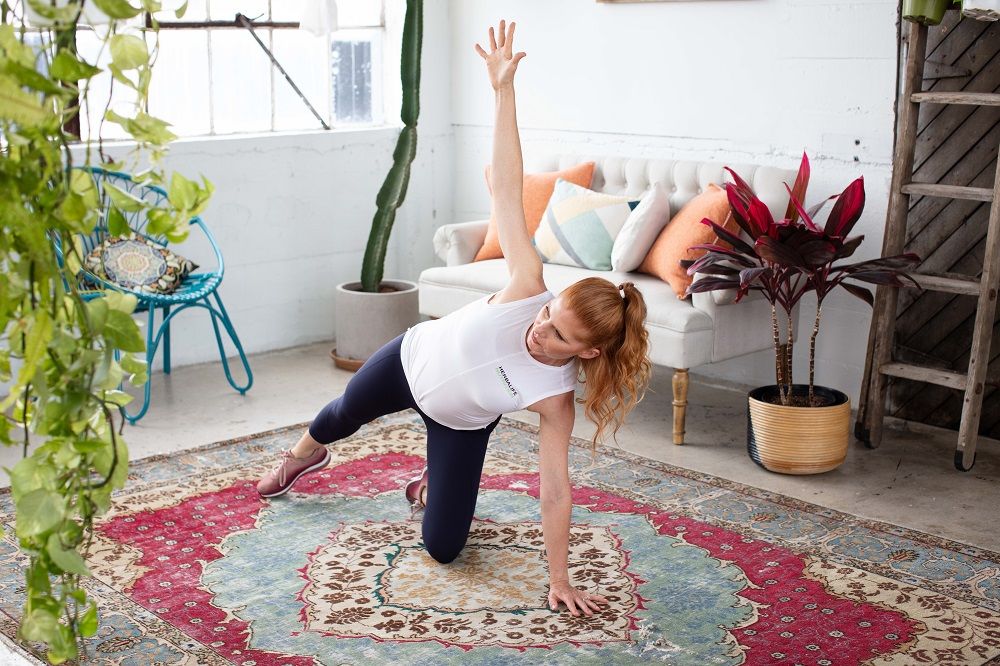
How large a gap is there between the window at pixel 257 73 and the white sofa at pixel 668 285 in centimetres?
118

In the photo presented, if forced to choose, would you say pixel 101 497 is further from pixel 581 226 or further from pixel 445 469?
pixel 581 226

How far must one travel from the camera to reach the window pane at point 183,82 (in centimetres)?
538

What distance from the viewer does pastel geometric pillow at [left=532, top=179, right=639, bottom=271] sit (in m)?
4.78

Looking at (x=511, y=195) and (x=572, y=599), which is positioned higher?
(x=511, y=195)

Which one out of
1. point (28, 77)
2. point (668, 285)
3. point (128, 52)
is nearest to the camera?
point (28, 77)

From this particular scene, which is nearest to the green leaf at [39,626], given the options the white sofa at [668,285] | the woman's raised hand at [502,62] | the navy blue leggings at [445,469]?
the woman's raised hand at [502,62]

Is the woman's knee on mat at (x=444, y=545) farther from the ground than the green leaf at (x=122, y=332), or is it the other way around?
the green leaf at (x=122, y=332)

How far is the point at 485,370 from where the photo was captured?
2965 mm

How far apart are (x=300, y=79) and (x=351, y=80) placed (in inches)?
13.0

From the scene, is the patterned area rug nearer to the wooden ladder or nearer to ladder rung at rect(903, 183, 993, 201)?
the wooden ladder

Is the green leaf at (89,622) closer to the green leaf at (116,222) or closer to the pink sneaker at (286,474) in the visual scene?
the green leaf at (116,222)

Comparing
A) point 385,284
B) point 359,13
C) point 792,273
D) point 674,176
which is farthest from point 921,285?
point 359,13

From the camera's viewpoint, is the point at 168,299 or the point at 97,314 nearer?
the point at 97,314

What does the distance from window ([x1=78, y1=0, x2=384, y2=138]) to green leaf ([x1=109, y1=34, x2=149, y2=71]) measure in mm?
4149
